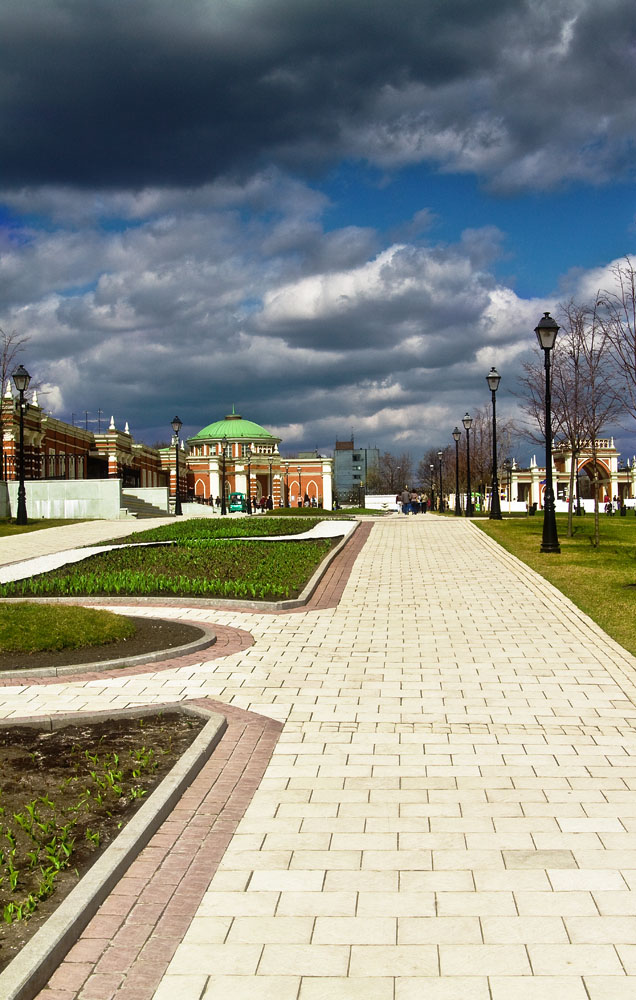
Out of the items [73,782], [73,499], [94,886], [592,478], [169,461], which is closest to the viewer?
[94,886]

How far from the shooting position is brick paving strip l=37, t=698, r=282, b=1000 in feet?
10.9

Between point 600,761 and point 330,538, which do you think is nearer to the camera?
point 600,761

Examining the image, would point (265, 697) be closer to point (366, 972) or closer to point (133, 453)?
point (366, 972)

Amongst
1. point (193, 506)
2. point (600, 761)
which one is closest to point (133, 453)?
point (193, 506)

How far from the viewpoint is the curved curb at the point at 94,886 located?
3.19m

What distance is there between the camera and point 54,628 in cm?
946

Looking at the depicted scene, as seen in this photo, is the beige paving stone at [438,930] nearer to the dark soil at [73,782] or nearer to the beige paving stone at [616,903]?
the beige paving stone at [616,903]

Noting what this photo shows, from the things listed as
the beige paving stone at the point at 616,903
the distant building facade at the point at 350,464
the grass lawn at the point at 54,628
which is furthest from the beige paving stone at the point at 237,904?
the distant building facade at the point at 350,464

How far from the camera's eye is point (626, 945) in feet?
11.5

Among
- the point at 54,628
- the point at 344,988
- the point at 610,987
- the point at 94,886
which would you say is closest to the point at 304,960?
the point at 344,988

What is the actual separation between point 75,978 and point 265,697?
4356 mm

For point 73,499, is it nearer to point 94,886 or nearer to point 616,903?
point 94,886

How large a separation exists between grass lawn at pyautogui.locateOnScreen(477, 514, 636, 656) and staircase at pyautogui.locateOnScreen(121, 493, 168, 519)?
21.8 m

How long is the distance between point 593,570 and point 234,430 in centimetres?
10786
